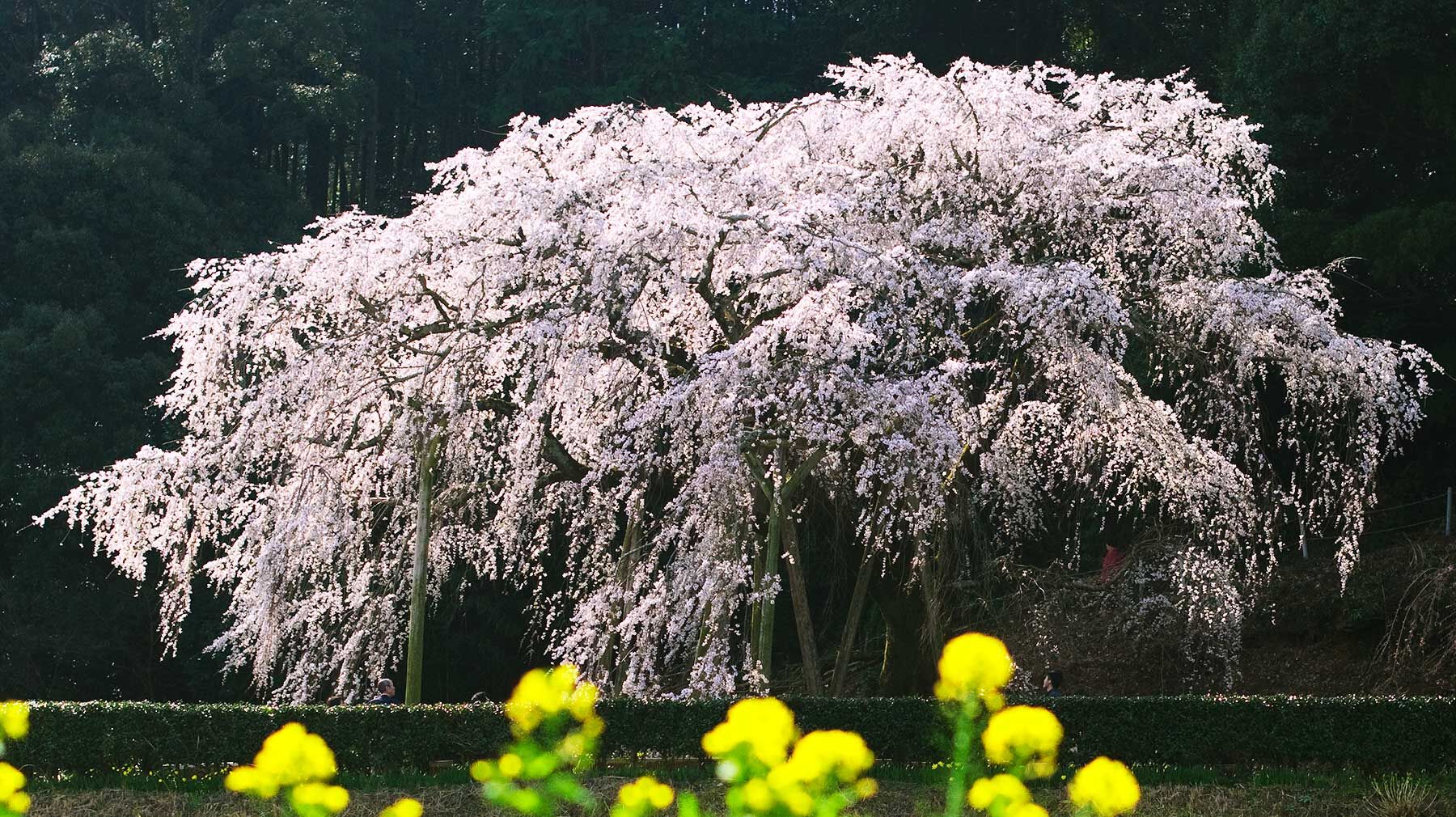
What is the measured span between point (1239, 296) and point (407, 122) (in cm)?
2025

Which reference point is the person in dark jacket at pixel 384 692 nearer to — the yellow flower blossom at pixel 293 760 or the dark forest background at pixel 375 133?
the dark forest background at pixel 375 133

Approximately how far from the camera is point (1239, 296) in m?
10.7

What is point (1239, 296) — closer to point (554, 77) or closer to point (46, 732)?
point (46, 732)

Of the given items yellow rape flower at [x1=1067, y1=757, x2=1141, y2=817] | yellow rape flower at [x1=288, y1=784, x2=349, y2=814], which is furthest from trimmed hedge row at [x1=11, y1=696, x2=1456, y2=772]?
yellow rape flower at [x1=1067, y1=757, x2=1141, y2=817]

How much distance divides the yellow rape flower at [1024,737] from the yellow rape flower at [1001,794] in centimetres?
3

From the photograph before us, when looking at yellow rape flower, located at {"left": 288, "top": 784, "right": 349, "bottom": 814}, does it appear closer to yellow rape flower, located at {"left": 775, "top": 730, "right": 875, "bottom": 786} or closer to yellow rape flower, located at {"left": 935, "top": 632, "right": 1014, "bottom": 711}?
yellow rape flower, located at {"left": 775, "top": 730, "right": 875, "bottom": 786}

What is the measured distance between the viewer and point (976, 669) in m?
1.90

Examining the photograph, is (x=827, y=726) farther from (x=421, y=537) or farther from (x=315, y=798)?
(x=315, y=798)

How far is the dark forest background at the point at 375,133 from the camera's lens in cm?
1705

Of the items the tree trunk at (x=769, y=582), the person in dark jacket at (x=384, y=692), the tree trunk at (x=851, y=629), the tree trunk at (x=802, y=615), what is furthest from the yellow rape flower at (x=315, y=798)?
the tree trunk at (x=851, y=629)

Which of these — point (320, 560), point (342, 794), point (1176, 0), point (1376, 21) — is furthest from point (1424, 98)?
point (342, 794)

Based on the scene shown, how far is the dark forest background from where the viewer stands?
1705 centimetres

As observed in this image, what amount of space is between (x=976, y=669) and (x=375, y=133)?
26133 mm

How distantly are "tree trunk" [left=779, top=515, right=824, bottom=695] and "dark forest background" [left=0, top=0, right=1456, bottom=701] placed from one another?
5.71 metres
